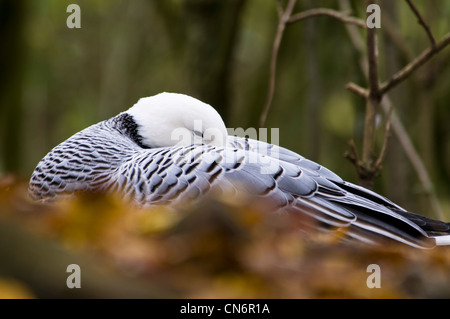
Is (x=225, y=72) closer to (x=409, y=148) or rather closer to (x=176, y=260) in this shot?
(x=409, y=148)

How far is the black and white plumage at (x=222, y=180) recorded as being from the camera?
373cm

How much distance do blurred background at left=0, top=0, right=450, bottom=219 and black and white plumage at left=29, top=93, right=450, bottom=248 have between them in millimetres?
1854

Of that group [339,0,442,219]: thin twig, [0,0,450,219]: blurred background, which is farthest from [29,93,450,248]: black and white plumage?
[0,0,450,219]: blurred background

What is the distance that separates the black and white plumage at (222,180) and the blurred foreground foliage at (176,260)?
46.7 inches

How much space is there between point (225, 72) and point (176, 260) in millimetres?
4255

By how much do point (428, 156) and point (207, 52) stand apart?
2.99 metres

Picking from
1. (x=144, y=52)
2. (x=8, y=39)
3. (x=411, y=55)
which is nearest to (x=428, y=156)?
(x=411, y=55)

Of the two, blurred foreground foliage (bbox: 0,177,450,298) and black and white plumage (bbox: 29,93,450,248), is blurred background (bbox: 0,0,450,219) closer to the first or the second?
black and white plumage (bbox: 29,93,450,248)

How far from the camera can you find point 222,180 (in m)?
3.73

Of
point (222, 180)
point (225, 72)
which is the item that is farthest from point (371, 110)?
point (225, 72)
